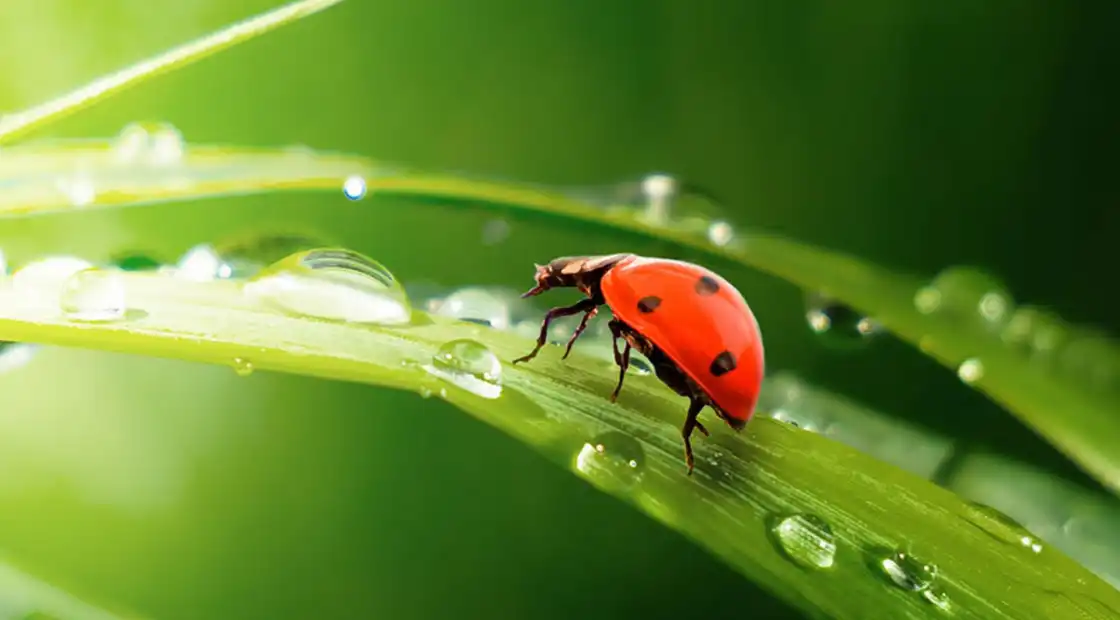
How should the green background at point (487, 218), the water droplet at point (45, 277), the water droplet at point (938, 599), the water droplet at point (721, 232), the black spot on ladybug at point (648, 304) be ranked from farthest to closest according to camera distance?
1. the green background at point (487, 218)
2. the water droplet at point (721, 232)
3. the black spot on ladybug at point (648, 304)
4. the water droplet at point (45, 277)
5. the water droplet at point (938, 599)

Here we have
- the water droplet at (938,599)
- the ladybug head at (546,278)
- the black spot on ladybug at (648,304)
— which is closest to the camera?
the water droplet at (938,599)

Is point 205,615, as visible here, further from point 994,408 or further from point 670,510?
point 994,408

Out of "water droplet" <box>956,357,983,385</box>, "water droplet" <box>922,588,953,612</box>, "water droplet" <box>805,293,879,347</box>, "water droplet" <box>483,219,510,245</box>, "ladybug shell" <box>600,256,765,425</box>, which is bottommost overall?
"water droplet" <box>922,588,953,612</box>

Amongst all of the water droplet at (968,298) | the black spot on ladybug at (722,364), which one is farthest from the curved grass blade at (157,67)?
the water droplet at (968,298)

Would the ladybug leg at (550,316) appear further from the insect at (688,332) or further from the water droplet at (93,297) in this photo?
the water droplet at (93,297)

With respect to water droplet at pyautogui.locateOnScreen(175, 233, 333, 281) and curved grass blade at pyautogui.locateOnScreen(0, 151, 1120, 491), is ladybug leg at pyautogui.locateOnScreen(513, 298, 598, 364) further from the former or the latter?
water droplet at pyautogui.locateOnScreen(175, 233, 333, 281)

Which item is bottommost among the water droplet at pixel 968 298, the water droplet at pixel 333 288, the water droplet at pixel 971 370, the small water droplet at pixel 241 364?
the small water droplet at pixel 241 364

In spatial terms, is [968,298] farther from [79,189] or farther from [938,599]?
[79,189]

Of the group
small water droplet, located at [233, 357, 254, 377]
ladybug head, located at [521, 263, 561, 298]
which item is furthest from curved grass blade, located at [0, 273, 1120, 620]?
ladybug head, located at [521, 263, 561, 298]
